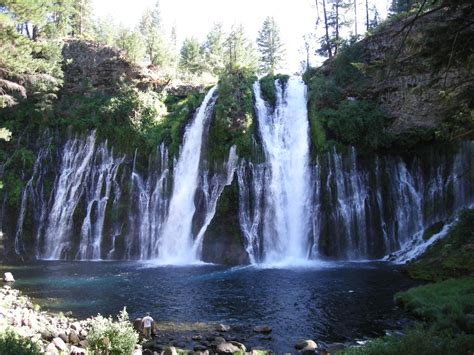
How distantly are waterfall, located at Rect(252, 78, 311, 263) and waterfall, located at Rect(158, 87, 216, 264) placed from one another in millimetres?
4484

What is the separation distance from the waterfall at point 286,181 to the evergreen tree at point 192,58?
2415 centimetres

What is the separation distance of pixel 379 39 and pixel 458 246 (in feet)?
59.1

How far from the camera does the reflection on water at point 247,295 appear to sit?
38.8ft

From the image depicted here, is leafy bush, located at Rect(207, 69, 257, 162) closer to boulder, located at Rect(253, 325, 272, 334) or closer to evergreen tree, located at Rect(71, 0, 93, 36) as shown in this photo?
boulder, located at Rect(253, 325, 272, 334)

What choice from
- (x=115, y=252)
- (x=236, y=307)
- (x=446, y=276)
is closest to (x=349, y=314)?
(x=236, y=307)

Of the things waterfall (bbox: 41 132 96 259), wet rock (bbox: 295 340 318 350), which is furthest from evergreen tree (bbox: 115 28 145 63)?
wet rock (bbox: 295 340 318 350)

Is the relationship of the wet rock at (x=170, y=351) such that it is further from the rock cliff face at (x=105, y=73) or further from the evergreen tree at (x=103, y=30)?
the evergreen tree at (x=103, y=30)

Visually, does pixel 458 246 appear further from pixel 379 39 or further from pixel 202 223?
pixel 379 39

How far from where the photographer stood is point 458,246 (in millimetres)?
17562

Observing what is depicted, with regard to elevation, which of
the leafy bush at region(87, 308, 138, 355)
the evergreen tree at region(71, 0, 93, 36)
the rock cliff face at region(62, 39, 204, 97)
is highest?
the evergreen tree at region(71, 0, 93, 36)

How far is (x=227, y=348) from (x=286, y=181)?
16626 mm

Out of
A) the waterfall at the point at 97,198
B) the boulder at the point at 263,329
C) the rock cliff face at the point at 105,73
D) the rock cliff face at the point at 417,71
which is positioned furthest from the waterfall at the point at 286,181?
the boulder at the point at 263,329

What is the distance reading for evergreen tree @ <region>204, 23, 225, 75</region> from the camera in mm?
52219

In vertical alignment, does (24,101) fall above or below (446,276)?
above
